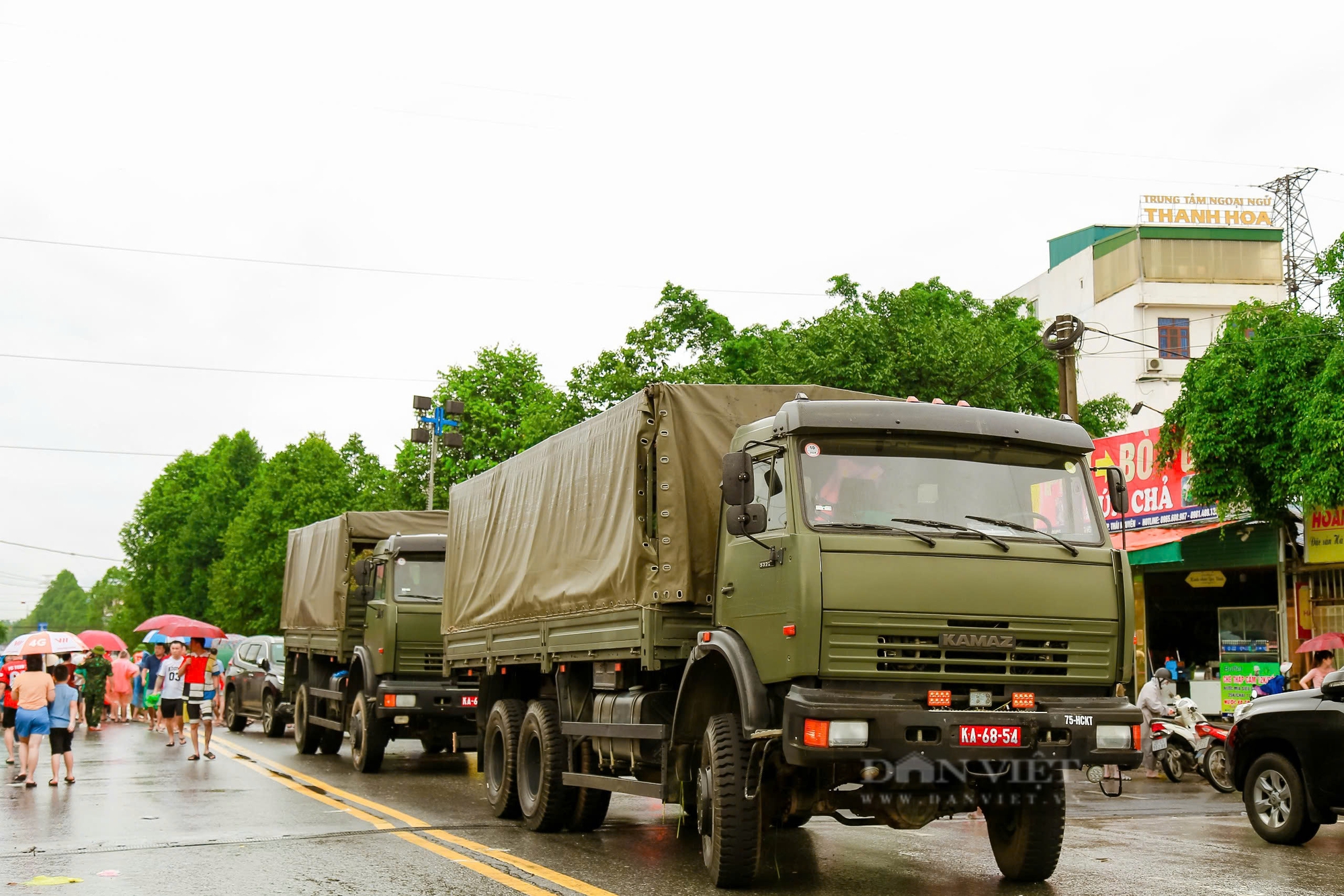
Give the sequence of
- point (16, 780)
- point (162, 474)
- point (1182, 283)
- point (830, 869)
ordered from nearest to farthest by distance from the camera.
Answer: point (830, 869), point (16, 780), point (1182, 283), point (162, 474)

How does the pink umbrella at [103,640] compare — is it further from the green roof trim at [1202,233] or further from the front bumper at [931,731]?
the green roof trim at [1202,233]

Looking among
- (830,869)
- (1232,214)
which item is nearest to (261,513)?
(1232,214)

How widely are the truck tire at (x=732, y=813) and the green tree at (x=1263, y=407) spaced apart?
13.6 meters

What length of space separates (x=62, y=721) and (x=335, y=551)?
4485 millimetres

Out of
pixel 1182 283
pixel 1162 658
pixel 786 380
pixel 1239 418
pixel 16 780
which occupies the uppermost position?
pixel 1182 283

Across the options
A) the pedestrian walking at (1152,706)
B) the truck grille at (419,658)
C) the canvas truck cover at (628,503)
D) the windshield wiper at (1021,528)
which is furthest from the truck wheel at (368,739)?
the windshield wiper at (1021,528)

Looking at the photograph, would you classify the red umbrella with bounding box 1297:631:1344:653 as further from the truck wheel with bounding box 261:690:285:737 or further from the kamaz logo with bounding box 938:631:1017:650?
the truck wheel with bounding box 261:690:285:737

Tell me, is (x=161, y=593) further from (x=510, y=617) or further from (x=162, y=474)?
(x=510, y=617)

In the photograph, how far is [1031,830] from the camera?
27.2ft

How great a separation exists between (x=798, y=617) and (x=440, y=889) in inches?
101

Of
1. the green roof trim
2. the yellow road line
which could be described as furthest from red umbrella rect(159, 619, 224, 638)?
the green roof trim

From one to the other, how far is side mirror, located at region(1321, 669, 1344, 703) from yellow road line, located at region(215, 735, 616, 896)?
5664mm

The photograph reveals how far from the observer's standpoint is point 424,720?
53.4ft

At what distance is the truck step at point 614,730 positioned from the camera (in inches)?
354
